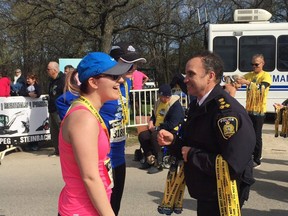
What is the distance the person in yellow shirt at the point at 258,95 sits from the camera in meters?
7.02

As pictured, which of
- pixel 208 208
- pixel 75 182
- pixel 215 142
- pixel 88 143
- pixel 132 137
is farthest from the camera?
pixel 132 137

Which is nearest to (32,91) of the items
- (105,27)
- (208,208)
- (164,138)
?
(164,138)

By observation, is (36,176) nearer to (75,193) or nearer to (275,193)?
(275,193)

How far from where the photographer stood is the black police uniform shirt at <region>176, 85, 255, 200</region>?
2338mm

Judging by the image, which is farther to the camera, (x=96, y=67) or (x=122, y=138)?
(x=122, y=138)

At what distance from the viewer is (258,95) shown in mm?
7051

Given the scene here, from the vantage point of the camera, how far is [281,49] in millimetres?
13508

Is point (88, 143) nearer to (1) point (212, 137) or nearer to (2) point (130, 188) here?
(1) point (212, 137)

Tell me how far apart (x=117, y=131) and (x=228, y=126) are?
122 centimetres

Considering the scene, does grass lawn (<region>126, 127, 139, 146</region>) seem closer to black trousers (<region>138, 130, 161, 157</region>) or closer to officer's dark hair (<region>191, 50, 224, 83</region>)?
black trousers (<region>138, 130, 161, 157</region>)

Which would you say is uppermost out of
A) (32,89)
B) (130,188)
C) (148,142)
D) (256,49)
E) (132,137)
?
(256,49)

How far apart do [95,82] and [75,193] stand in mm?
599

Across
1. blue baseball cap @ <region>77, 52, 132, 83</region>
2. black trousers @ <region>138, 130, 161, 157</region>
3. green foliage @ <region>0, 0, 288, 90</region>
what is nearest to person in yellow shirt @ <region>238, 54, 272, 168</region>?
black trousers @ <region>138, 130, 161, 157</region>

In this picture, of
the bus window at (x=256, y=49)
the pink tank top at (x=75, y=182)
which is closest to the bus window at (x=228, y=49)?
the bus window at (x=256, y=49)
